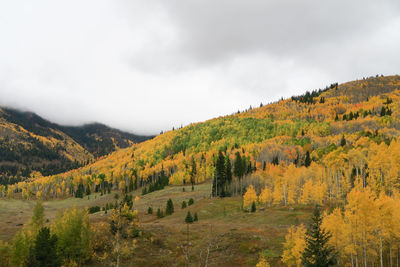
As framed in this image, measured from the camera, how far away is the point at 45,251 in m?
36.9

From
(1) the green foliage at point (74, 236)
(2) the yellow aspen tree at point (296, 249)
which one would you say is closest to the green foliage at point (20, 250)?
(1) the green foliage at point (74, 236)

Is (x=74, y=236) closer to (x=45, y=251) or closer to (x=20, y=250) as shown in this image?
(x=45, y=251)

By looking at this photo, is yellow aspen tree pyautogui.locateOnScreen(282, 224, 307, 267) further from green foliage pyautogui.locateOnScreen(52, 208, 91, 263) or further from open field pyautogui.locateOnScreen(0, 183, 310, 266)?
green foliage pyautogui.locateOnScreen(52, 208, 91, 263)

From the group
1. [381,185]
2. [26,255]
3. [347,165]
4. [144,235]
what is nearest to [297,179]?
[347,165]

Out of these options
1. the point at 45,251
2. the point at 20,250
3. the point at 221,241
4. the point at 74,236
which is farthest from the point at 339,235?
the point at 20,250

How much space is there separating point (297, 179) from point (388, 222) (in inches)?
2168

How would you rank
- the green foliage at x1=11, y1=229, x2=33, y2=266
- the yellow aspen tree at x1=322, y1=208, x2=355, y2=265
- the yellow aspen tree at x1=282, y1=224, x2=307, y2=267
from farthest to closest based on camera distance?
1. the green foliage at x1=11, y1=229, x2=33, y2=266
2. the yellow aspen tree at x1=322, y1=208, x2=355, y2=265
3. the yellow aspen tree at x1=282, y1=224, x2=307, y2=267

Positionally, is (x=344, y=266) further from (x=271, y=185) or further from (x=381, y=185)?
(x=271, y=185)

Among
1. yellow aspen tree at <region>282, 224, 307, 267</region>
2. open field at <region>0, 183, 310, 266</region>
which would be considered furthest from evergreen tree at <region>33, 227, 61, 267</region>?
yellow aspen tree at <region>282, 224, 307, 267</region>

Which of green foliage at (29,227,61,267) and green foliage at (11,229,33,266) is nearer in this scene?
green foliage at (29,227,61,267)

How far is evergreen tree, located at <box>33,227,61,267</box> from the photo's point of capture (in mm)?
36438

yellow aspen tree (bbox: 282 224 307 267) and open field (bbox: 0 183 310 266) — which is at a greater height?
yellow aspen tree (bbox: 282 224 307 267)

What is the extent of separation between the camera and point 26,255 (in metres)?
38.7

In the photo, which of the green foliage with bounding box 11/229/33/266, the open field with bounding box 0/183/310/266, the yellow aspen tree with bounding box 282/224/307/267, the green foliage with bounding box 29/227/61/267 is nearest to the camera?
the yellow aspen tree with bounding box 282/224/307/267
